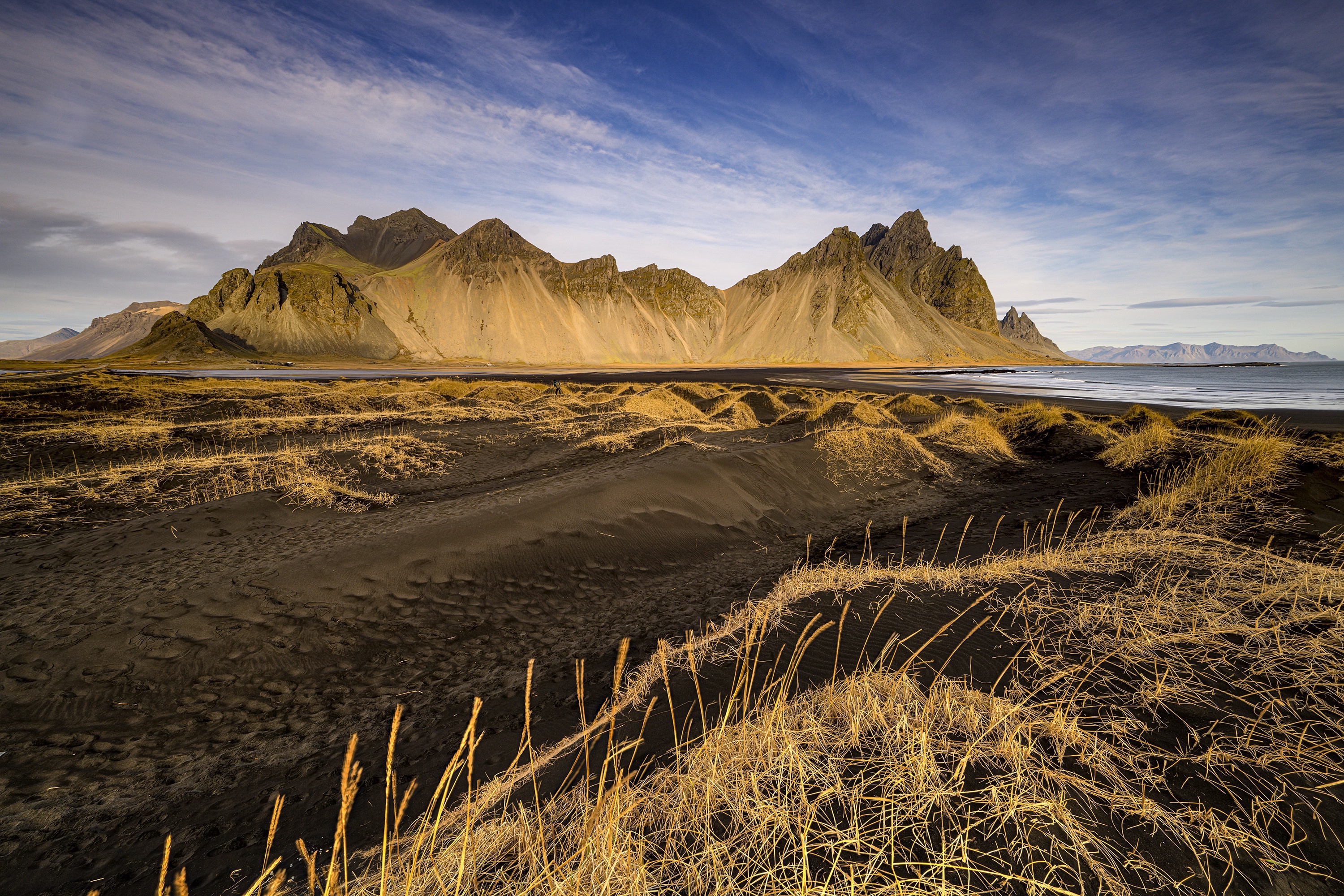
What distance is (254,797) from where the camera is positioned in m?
3.77

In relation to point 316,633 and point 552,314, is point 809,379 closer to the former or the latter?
point 316,633

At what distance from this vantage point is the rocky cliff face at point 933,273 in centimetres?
17362

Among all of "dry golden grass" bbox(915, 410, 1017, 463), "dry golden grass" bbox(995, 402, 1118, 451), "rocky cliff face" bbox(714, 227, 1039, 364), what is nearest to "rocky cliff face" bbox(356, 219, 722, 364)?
"rocky cliff face" bbox(714, 227, 1039, 364)

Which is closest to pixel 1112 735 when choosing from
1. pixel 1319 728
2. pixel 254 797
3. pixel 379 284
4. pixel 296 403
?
pixel 1319 728

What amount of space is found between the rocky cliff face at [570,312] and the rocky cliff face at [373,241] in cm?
3472

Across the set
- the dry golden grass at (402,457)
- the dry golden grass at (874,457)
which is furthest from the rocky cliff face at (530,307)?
the dry golden grass at (874,457)

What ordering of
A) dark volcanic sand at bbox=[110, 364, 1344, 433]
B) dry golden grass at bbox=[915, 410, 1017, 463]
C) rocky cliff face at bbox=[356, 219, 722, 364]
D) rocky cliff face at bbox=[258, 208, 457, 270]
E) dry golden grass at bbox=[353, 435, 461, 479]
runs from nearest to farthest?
dry golden grass at bbox=[353, 435, 461, 479]
dry golden grass at bbox=[915, 410, 1017, 463]
dark volcanic sand at bbox=[110, 364, 1344, 433]
rocky cliff face at bbox=[356, 219, 722, 364]
rocky cliff face at bbox=[258, 208, 457, 270]

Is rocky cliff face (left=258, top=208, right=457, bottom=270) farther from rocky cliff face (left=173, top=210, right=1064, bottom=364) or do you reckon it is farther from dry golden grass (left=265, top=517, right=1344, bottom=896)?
dry golden grass (left=265, top=517, right=1344, bottom=896)

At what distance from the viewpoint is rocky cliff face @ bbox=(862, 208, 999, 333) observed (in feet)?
570

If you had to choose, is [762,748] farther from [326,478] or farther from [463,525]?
[326,478]

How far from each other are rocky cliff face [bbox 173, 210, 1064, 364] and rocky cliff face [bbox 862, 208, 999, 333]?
23862 millimetres

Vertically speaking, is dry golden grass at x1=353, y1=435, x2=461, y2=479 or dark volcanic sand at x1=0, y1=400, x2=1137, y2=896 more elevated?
dry golden grass at x1=353, y1=435, x2=461, y2=479

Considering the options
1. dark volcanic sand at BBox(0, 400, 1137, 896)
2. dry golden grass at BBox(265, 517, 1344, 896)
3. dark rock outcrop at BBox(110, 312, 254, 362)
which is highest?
dark rock outcrop at BBox(110, 312, 254, 362)

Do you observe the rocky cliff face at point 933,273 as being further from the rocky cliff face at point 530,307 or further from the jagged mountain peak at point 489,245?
the jagged mountain peak at point 489,245
